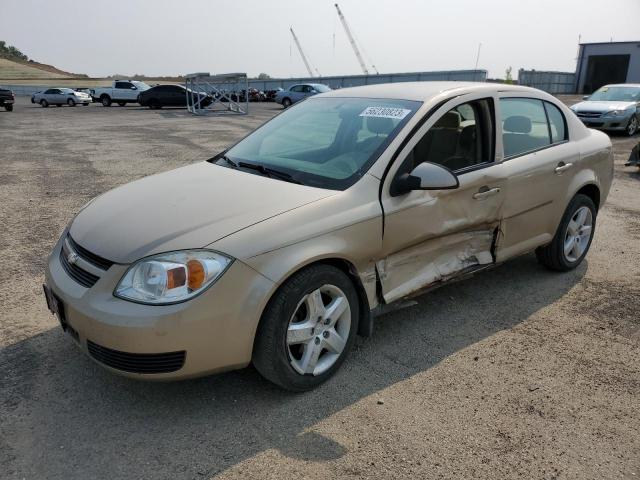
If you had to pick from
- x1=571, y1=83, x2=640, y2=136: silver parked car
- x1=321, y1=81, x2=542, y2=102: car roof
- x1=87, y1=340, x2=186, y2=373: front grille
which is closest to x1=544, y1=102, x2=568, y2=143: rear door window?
x1=321, y1=81, x2=542, y2=102: car roof

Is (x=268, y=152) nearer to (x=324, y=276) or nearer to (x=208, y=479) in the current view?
(x=324, y=276)

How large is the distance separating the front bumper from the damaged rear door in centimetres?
98

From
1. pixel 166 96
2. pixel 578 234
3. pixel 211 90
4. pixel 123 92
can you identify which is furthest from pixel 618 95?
pixel 123 92

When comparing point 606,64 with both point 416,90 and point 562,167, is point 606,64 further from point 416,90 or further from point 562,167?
point 416,90

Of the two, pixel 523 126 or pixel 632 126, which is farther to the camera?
pixel 632 126

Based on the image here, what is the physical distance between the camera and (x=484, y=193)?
372 cm

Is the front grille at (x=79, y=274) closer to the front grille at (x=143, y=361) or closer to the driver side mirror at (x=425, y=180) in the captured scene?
the front grille at (x=143, y=361)

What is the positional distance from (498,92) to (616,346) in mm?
2022

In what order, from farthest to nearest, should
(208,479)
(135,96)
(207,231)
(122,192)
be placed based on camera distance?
(135,96), (122,192), (207,231), (208,479)

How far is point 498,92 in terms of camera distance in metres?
3.99

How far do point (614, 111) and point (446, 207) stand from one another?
1495 centimetres

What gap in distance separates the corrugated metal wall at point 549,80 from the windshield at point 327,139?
40758mm

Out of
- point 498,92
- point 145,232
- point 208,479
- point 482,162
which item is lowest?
point 208,479

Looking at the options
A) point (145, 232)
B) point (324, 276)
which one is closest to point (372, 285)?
point (324, 276)
